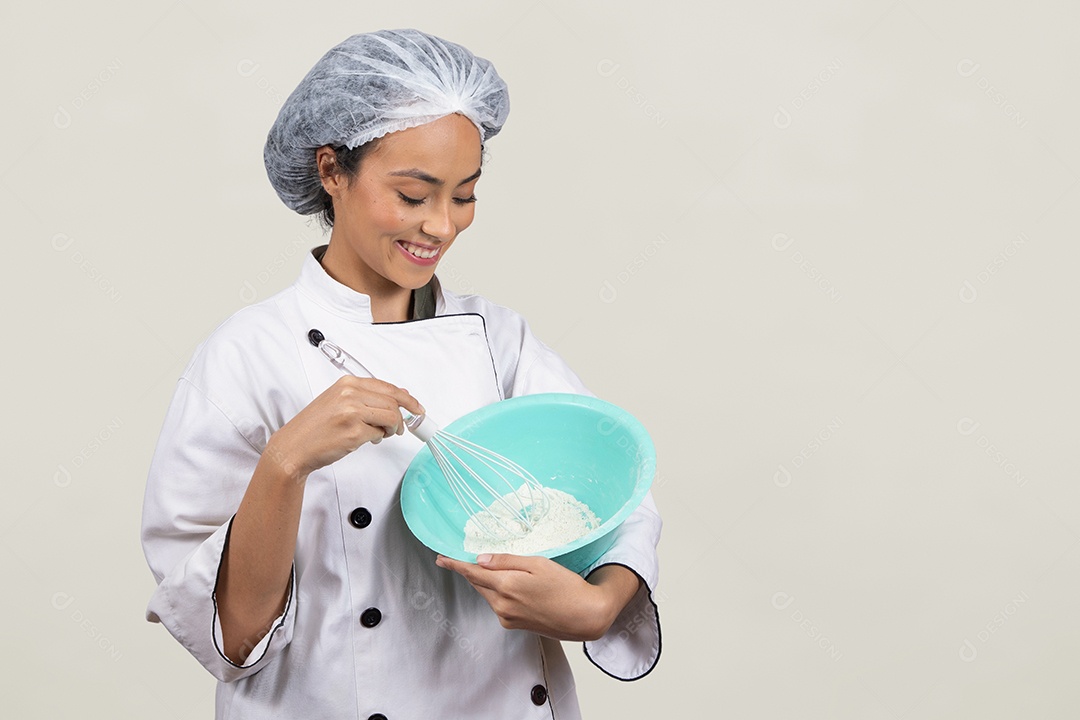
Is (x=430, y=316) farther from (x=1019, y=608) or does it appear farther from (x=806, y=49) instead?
(x=1019, y=608)

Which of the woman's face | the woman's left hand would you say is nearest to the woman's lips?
the woman's face

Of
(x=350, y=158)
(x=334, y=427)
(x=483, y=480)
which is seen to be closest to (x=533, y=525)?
(x=483, y=480)

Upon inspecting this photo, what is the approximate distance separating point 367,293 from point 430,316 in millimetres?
106

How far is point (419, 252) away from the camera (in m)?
1.67

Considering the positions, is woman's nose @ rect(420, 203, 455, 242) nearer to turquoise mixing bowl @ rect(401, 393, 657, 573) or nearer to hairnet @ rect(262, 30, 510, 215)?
hairnet @ rect(262, 30, 510, 215)

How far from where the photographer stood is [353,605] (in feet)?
5.38

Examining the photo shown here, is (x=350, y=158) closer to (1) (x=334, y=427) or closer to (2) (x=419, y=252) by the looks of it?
(2) (x=419, y=252)

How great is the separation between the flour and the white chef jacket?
54 mm

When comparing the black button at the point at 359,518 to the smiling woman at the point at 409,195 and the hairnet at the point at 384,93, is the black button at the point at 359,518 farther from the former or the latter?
the hairnet at the point at 384,93

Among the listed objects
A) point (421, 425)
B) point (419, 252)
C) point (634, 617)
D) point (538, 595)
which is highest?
point (419, 252)

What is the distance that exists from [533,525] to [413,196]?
455 mm

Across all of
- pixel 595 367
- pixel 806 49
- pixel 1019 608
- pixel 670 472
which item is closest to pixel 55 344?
pixel 595 367

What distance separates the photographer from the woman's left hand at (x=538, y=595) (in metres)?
1.52

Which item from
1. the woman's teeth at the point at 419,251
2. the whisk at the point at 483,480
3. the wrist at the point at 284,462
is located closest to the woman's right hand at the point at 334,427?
the wrist at the point at 284,462
